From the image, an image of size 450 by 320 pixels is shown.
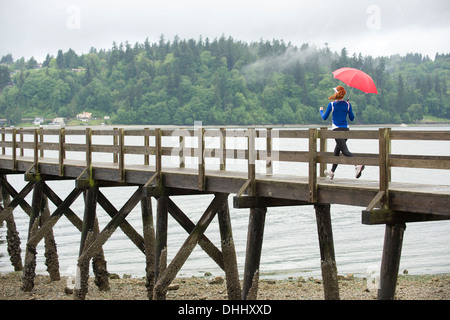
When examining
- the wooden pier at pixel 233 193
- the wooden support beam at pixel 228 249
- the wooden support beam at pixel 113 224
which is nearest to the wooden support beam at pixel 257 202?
the wooden pier at pixel 233 193

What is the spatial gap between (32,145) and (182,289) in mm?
6044

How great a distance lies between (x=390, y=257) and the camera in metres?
10.3

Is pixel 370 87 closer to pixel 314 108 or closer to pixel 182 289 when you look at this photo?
pixel 182 289

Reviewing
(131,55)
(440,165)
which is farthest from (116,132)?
(131,55)

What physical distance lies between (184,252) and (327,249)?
3.09m

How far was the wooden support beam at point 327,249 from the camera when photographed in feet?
40.9

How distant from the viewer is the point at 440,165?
31.8 feet

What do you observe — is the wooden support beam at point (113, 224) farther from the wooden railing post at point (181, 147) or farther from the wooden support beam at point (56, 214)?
the wooden support beam at point (56, 214)

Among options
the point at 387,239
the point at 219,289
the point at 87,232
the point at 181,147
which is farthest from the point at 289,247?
the point at 387,239

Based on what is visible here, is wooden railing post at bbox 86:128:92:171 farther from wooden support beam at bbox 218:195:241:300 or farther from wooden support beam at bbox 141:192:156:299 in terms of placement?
wooden support beam at bbox 218:195:241:300

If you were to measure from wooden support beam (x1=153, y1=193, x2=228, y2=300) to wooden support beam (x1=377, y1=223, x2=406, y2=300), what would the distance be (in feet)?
15.1

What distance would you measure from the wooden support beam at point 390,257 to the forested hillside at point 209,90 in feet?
412
